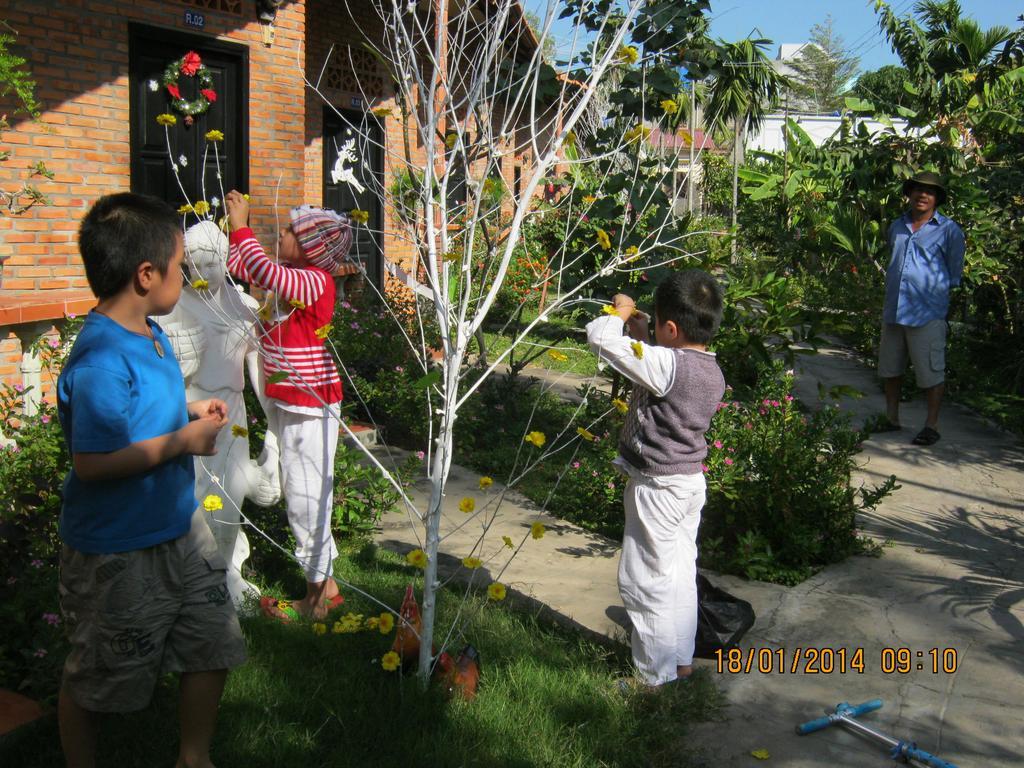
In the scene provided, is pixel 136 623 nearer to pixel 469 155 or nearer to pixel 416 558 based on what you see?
pixel 416 558

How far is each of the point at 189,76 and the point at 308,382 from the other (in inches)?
203

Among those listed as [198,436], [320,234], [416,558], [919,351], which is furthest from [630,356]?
[919,351]

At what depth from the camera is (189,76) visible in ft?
25.3

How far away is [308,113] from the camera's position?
1059cm

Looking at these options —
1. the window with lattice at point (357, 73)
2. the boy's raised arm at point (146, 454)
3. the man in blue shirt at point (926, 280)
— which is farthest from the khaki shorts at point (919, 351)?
the window with lattice at point (357, 73)

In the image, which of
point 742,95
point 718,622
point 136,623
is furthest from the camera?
point 742,95

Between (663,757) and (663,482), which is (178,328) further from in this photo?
(663,757)

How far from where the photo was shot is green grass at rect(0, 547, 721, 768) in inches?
114

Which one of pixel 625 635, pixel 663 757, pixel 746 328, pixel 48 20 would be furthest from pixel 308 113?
pixel 663 757

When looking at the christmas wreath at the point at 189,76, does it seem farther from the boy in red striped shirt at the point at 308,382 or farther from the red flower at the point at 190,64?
the boy in red striped shirt at the point at 308,382

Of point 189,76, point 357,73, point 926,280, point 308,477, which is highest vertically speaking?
point 357,73

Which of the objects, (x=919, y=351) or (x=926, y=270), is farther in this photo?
(x=919, y=351)

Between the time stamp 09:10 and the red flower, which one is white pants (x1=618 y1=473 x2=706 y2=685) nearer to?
the time stamp 09:10

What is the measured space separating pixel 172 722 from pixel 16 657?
74cm
